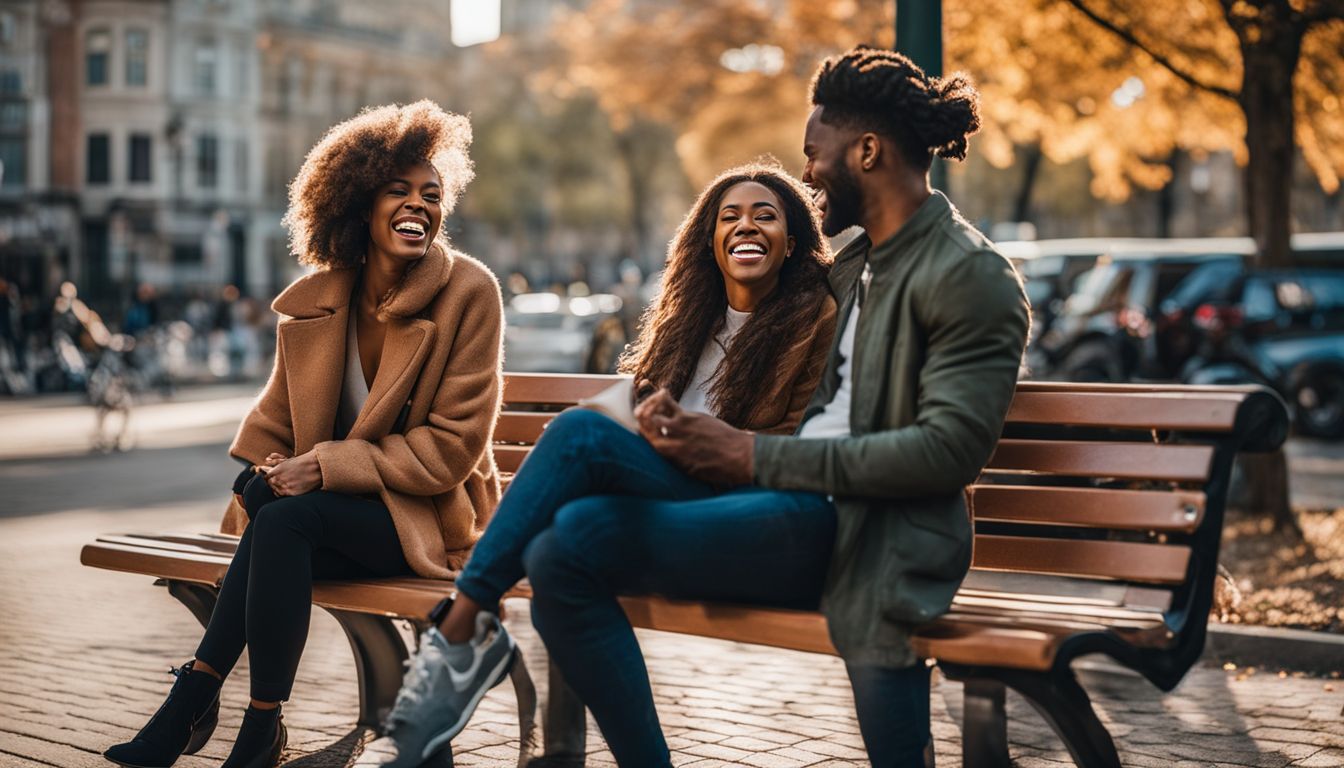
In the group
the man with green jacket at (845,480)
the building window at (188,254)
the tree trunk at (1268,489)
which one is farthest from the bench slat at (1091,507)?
the building window at (188,254)

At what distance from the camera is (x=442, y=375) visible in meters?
4.44

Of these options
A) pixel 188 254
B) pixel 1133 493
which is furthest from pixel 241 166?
pixel 1133 493

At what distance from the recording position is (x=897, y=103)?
355cm

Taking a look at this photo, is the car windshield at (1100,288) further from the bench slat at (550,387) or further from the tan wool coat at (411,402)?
the tan wool coat at (411,402)

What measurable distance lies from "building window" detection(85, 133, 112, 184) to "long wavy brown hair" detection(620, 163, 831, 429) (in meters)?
54.4

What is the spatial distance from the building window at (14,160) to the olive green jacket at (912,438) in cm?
5419

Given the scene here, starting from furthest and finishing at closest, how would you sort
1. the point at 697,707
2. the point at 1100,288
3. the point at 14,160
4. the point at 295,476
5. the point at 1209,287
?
the point at 14,160 → the point at 1100,288 → the point at 1209,287 → the point at 697,707 → the point at 295,476

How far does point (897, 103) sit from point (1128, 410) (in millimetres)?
932

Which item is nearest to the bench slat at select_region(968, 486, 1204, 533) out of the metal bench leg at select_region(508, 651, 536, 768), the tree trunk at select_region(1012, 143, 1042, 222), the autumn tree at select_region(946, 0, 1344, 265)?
the metal bench leg at select_region(508, 651, 536, 768)

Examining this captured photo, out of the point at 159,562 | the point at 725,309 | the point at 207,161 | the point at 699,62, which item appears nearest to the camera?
the point at 725,309

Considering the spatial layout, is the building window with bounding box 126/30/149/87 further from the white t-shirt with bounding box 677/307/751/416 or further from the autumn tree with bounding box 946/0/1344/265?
the white t-shirt with bounding box 677/307/751/416

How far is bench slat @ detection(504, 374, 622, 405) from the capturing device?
5.05 meters

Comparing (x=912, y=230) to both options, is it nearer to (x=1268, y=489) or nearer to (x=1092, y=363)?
(x=1268, y=489)

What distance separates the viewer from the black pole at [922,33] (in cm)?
Answer: 725
